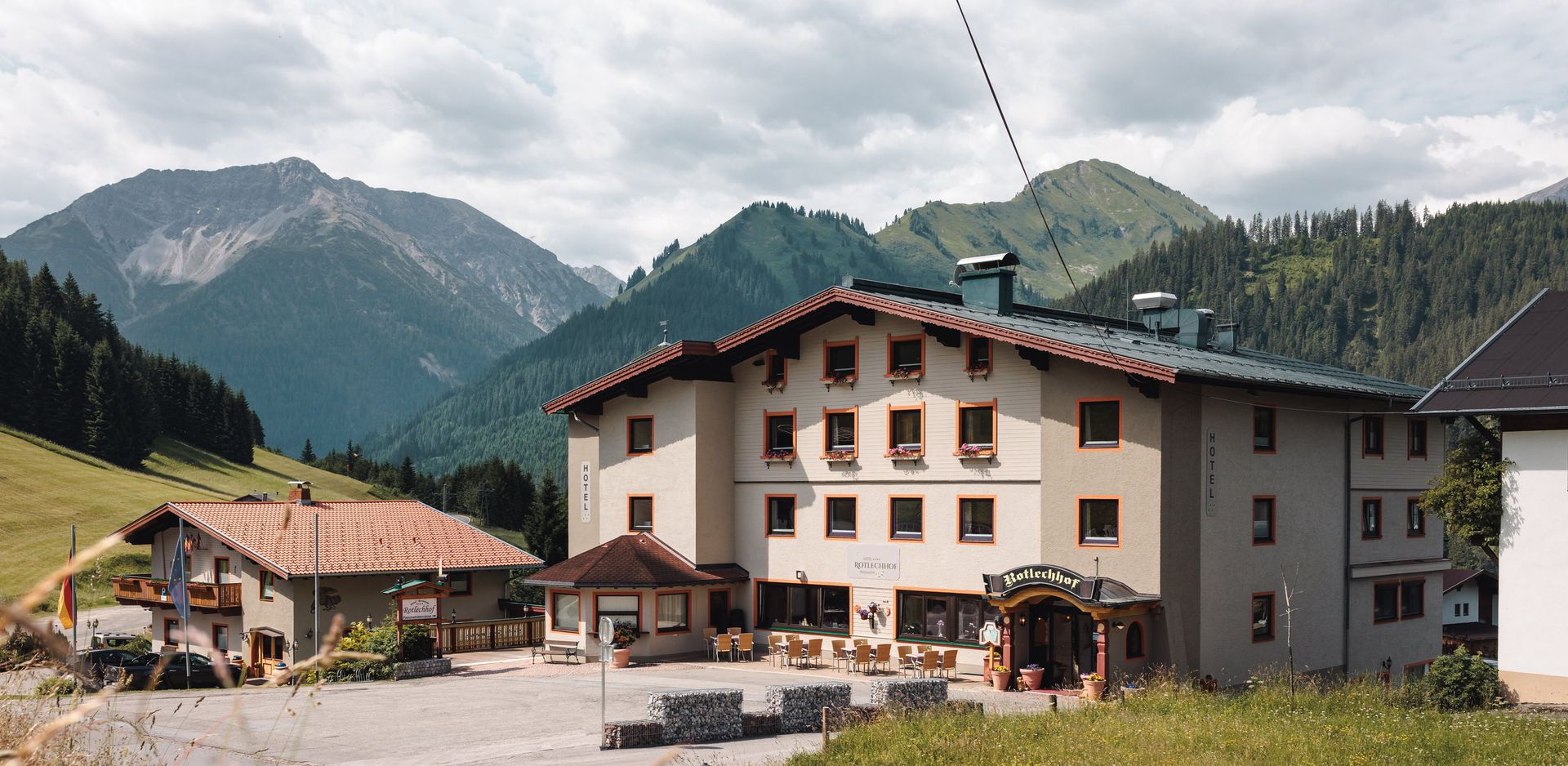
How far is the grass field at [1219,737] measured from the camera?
1625cm

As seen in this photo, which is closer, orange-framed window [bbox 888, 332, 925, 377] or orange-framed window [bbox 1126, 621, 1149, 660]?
orange-framed window [bbox 1126, 621, 1149, 660]

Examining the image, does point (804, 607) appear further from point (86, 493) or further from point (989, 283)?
point (86, 493)

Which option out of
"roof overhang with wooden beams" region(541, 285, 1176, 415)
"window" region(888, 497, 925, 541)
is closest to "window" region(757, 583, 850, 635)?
"window" region(888, 497, 925, 541)

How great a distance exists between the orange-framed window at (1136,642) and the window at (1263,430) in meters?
6.14

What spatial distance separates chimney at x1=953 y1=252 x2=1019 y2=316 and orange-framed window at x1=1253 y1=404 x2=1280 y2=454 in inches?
317

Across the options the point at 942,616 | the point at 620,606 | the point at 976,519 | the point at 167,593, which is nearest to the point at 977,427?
the point at 976,519

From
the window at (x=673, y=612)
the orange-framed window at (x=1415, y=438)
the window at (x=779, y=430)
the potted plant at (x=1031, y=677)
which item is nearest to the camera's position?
the potted plant at (x=1031, y=677)

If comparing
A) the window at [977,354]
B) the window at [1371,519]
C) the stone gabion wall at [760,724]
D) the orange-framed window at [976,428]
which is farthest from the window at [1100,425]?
the stone gabion wall at [760,724]

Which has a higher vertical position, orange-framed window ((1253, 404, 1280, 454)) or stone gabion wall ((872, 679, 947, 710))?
orange-framed window ((1253, 404, 1280, 454))

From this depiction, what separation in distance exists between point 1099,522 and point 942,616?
5.59 meters

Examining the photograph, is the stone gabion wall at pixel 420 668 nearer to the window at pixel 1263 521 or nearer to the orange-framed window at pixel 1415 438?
the window at pixel 1263 521

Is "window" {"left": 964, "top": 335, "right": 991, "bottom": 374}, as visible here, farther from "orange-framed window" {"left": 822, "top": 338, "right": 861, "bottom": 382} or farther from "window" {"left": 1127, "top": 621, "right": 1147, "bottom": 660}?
"window" {"left": 1127, "top": 621, "right": 1147, "bottom": 660}

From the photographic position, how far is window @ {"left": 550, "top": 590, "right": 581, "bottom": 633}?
38500mm

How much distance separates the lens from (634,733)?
875 inches
